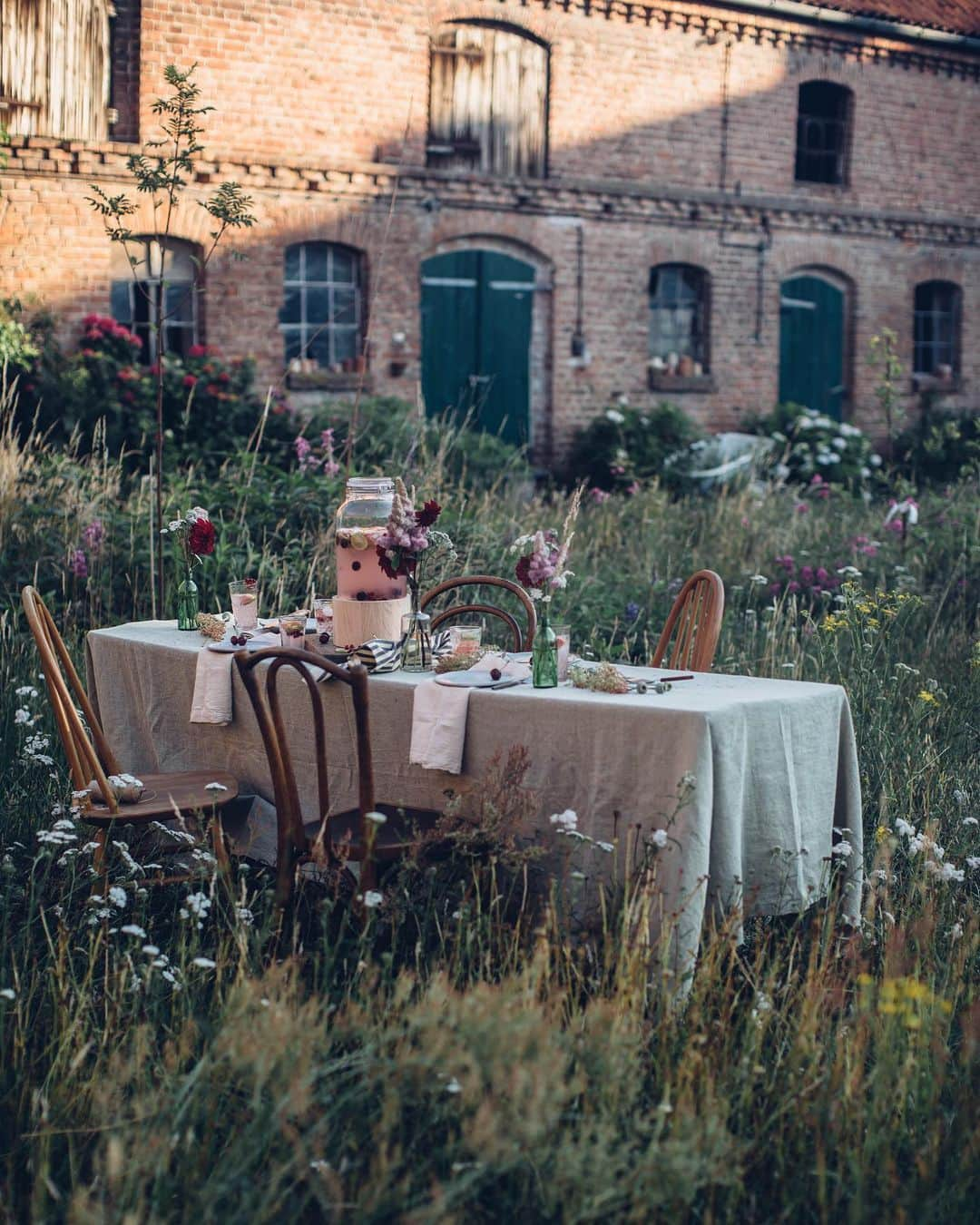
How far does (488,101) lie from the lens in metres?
14.2

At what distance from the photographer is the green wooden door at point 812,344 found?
16.5m

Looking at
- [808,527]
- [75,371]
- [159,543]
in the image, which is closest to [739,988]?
[159,543]

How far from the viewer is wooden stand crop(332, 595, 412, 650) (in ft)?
14.6

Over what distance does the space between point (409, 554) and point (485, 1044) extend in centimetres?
200

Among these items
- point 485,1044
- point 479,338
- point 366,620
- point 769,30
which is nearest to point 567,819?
point 485,1044

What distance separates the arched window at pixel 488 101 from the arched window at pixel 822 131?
357 cm

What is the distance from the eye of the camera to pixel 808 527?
31.4 feet

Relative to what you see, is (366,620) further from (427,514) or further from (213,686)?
(213,686)

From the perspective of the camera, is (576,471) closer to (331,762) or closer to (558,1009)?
(331,762)

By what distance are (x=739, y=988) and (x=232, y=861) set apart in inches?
62.8

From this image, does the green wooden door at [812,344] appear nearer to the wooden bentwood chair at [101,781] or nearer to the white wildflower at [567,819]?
the wooden bentwood chair at [101,781]

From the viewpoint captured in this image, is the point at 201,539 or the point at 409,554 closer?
the point at 409,554

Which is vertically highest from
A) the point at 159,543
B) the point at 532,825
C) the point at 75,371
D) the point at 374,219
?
the point at 374,219

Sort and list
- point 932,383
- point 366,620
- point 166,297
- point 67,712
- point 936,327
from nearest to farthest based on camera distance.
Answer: point 67,712 → point 366,620 → point 166,297 → point 932,383 → point 936,327
